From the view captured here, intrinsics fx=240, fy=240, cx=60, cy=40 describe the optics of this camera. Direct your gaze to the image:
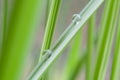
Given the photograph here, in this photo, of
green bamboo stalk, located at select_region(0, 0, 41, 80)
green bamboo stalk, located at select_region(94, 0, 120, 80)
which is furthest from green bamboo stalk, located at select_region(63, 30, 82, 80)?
green bamboo stalk, located at select_region(0, 0, 41, 80)

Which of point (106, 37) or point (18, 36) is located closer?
point (18, 36)

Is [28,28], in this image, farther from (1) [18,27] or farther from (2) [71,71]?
(2) [71,71]

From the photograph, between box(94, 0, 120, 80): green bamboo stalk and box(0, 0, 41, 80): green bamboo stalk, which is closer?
box(0, 0, 41, 80): green bamboo stalk

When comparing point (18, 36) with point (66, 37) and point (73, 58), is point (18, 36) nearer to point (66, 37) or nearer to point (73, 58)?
point (66, 37)

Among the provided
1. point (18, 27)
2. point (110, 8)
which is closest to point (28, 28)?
point (18, 27)

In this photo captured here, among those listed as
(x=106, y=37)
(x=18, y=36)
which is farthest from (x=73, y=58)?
(x=18, y=36)

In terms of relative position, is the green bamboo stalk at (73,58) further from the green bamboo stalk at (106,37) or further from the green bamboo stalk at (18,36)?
the green bamboo stalk at (18,36)

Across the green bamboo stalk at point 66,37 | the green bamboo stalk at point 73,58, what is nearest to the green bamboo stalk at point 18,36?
the green bamboo stalk at point 66,37

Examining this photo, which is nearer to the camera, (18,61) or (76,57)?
(18,61)

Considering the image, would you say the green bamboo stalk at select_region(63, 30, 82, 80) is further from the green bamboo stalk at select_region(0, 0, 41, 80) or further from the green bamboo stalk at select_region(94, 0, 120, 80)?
the green bamboo stalk at select_region(0, 0, 41, 80)
